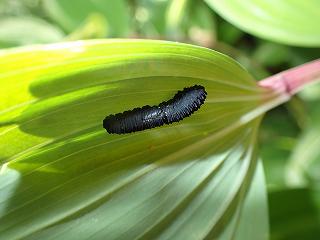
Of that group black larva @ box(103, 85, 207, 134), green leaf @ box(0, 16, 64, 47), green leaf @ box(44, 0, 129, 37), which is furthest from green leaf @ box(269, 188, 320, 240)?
green leaf @ box(0, 16, 64, 47)

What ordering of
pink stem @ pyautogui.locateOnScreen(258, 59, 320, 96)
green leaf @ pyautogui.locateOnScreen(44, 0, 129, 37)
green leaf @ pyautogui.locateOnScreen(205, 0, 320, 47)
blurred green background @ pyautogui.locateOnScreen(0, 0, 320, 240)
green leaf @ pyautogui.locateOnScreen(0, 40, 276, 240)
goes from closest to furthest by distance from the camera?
green leaf @ pyautogui.locateOnScreen(0, 40, 276, 240)
pink stem @ pyautogui.locateOnScreen(258, 59, 320, 96)
green leaf @ pyautogui.locateOnScreen(205, 0, 320, 47)
blurred green background @ pyautogui.locateOnScreen(0, 0, 320, 240)
green leaf @ pyautogui.locateOnScreen(44, 0, 129, 37)

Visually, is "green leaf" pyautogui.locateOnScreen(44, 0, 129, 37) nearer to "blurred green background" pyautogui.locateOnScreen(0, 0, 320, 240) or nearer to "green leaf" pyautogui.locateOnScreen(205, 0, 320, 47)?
"blurred green background" pyautogui.locateOnScreen(0, 0, 320, 240)

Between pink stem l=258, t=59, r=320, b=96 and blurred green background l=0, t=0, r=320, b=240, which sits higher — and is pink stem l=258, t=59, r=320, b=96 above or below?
below

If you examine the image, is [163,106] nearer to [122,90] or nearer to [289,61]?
[122,90]

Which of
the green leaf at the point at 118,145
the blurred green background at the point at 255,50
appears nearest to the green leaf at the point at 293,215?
the blurred green background at the point at 255,50

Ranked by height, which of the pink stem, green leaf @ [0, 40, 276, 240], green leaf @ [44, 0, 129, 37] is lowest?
green leaf @ [0, 40, 276, 240]

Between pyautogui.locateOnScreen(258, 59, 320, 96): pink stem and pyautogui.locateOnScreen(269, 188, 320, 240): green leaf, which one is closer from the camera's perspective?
pyautogui.locateOnScreen(258, 59, 320, 96): pink stem

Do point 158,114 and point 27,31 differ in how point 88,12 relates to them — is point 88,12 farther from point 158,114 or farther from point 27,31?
point 158,114
